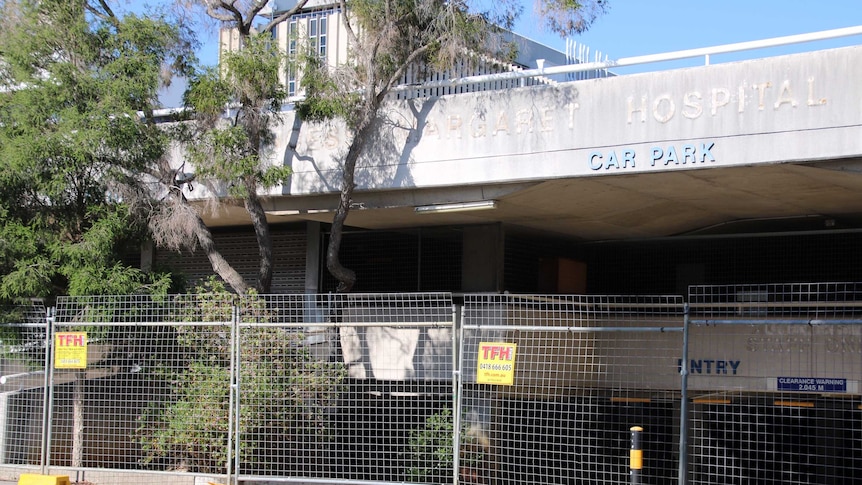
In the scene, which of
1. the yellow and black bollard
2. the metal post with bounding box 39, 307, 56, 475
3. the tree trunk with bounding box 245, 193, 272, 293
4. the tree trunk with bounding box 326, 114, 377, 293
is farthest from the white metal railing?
the metal post with bounding box 39, 307, 56, 475

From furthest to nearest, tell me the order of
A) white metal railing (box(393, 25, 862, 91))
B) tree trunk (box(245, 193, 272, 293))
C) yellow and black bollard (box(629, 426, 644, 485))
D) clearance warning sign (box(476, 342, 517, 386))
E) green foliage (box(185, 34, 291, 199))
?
tree trunk (box(245, 193, 272, 293)) < green foliage (box(185, 34, 291, 199)) < white metal railing (box(393, 25, 862, 91)) < clearance warning sign (box(476, 342, 517, 386)) < yellow and black bollard (box(629, 426, 644, 485))

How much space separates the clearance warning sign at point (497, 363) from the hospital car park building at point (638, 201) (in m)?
1.94

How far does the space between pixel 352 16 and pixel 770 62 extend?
19.0 ft

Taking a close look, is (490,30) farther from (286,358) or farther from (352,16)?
(286,358)

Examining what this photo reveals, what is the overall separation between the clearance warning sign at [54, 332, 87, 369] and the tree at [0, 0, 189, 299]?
0.72m

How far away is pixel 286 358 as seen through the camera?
12102mm

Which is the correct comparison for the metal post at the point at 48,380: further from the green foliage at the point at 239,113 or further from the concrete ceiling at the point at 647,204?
the concrete ceiling at the point at 647,204

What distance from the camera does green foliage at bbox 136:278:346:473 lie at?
11633 mm

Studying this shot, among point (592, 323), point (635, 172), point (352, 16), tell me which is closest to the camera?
point (635, 172)

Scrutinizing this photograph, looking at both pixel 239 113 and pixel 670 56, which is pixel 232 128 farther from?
pixel 670 56

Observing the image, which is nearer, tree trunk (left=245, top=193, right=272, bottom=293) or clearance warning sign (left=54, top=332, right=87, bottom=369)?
clearance warning sign (left=54, top=332, right=87, bottom=369)

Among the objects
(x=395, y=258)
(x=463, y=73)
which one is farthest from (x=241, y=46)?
(x=395, y=258)

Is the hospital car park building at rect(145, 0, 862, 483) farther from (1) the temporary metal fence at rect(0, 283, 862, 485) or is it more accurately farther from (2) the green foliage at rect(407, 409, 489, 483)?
(2) the green foliage at rect(407, 409, 489, 483)

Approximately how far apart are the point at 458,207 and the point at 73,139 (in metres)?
5.46
